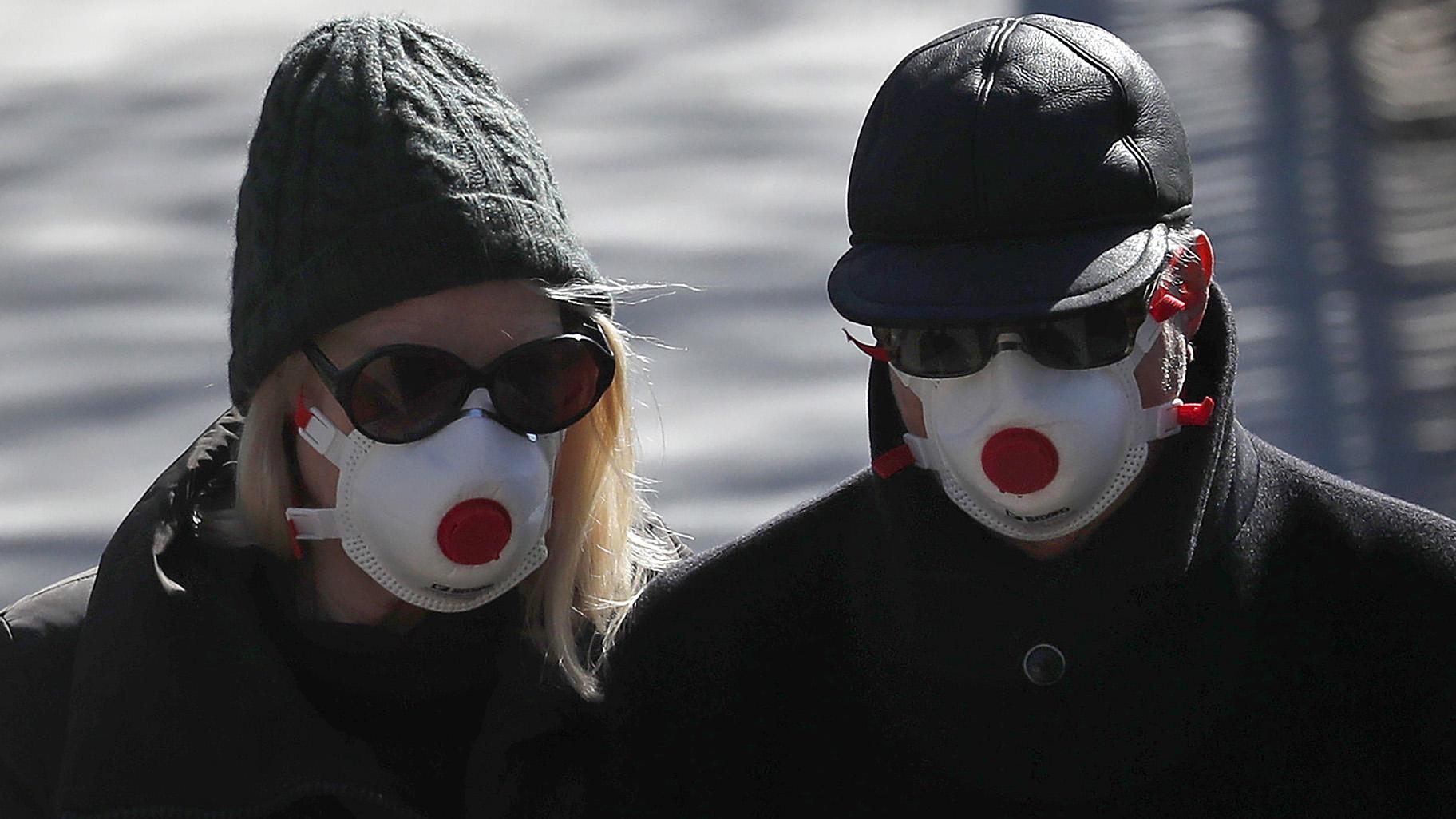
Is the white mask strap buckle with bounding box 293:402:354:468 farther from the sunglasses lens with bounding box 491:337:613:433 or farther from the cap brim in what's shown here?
the cap brim

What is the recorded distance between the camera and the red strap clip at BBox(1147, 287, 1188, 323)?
6.70 ft

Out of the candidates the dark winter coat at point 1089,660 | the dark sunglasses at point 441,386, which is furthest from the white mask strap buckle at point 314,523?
the dark winter coat at point 1089,660

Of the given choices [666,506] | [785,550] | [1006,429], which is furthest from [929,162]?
[666,506]

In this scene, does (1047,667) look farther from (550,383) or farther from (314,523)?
(314,523)

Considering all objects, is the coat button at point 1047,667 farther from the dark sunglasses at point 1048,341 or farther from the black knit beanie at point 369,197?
the black knit beanie at point 369,197

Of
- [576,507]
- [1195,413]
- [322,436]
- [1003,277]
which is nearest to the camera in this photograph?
[1003,277]

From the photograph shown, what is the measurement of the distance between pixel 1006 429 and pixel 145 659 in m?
1.01

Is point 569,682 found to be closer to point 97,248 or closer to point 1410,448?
point 97,248

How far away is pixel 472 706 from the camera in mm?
2311

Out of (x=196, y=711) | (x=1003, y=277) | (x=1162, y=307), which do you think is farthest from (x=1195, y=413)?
(x=196, y=711)

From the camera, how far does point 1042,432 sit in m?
2.01

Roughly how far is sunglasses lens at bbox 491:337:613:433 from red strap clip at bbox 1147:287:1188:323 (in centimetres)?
65

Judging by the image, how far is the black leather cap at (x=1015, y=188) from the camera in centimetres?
198

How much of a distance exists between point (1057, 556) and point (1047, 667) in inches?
5.1
